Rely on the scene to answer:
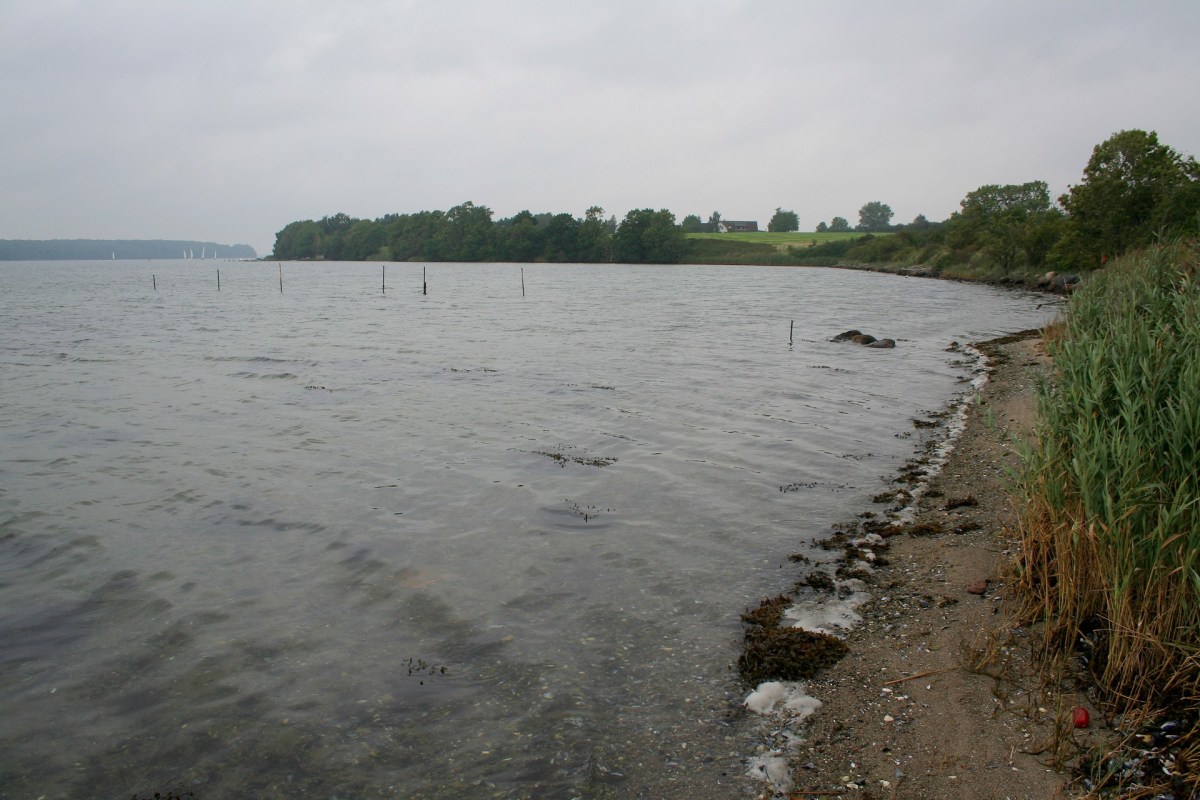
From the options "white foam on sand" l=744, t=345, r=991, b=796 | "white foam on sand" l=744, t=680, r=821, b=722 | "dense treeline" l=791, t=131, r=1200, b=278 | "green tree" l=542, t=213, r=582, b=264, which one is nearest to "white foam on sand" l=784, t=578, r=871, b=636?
"white foam on sand" l=744, t=345, r=991, b=796

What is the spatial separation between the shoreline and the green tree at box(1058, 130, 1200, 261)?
211 ft

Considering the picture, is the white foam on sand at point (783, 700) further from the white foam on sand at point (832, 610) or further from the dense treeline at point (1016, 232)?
the dense treeline at point (1016, 232)

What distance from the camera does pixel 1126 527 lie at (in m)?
5.93

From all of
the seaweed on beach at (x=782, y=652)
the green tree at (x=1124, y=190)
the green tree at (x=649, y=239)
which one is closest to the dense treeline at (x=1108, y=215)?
the green tree at (x=1124, y=190)

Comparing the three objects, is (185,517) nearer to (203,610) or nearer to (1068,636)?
(203,610)

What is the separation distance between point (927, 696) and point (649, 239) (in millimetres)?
182535

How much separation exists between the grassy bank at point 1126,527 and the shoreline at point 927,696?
406mm

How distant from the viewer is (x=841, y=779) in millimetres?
Answer: 5238

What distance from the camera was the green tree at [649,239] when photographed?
600 feet

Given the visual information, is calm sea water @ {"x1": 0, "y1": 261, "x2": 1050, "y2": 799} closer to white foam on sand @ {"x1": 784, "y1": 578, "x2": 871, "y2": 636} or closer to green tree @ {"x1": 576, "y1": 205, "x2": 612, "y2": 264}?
white foam on sand @ {"x1": 784, "y1": 578, "x2": 871, "y2": 636}

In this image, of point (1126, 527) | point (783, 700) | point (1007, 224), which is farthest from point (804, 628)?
point (1007, 224)

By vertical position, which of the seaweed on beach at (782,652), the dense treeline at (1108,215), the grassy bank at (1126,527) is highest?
the dense treeline at (1108,215)

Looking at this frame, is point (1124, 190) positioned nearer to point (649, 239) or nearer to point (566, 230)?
point (649, 239)

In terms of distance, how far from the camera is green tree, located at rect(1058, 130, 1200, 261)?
61.4m
